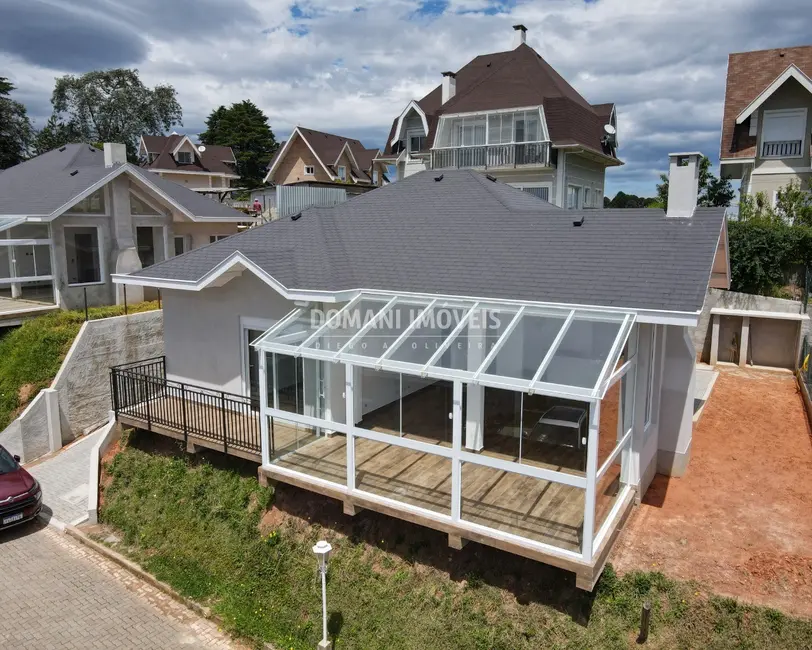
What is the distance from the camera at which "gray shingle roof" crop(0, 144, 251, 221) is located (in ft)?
65.4

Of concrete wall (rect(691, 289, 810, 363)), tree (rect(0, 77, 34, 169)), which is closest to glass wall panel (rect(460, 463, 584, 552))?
concrete wall (rect(691, 289, 810, 363))

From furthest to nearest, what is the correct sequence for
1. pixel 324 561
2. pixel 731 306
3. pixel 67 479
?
pixel 731 306 → pixel 67 479 → pixel 324 561

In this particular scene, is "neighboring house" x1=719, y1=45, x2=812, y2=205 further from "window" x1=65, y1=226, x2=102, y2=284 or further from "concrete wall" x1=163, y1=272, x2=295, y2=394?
"window" x1=65, y1=226, x2=102, y2=284

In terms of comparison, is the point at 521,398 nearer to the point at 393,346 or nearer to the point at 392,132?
the point at 393,346

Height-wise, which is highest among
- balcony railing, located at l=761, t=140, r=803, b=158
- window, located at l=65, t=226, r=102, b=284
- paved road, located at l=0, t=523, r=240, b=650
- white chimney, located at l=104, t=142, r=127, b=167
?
balcony railing, located at l=761, t=140, r=803, b=158

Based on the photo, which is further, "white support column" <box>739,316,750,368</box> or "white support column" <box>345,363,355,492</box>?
"white support column" <box>739,316,750,368</box>

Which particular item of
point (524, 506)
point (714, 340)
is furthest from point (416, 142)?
point (524, 506)

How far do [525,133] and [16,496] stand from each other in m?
22.8

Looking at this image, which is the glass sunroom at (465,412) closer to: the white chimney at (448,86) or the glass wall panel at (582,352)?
the glass wall panel at (582,352)

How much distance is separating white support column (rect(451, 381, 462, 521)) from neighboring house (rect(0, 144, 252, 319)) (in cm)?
1503

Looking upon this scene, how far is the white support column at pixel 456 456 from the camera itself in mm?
8461

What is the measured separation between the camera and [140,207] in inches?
888

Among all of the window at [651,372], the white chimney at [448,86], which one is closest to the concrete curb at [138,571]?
the window at [651,372]

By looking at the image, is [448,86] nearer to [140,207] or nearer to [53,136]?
[140,207]
